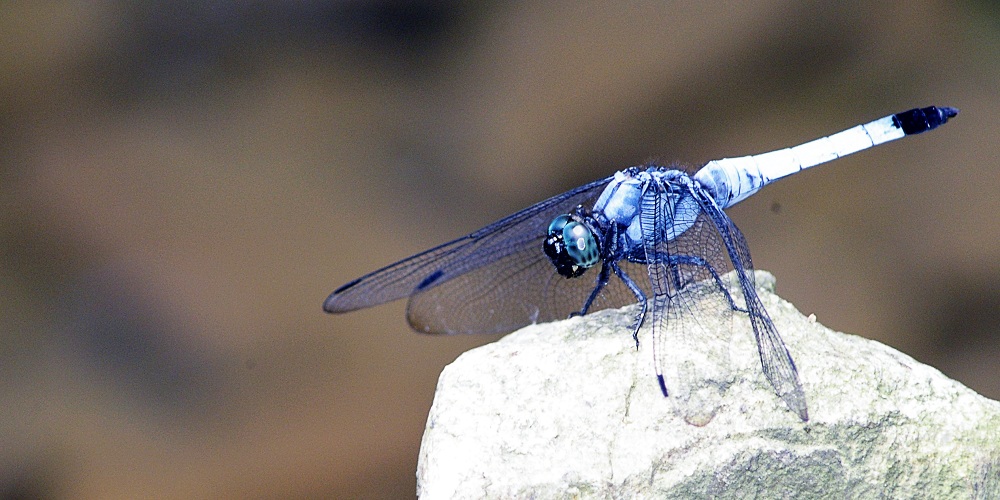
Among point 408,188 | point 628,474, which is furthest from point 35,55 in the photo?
point 628,474

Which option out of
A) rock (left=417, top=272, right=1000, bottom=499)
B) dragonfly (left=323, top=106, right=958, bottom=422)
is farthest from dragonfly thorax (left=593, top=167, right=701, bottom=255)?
rock (left=417, top=272, right=1000, bottom=499)

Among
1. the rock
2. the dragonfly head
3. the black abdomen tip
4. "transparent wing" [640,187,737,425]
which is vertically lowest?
the rock

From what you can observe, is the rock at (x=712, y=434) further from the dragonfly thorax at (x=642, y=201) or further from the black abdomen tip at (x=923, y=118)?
the black abdomen tip at (x=923, y=118)

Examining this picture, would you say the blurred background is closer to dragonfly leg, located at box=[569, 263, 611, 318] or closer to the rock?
dragonfly leg, located at box=[569, 263, 611, 318]

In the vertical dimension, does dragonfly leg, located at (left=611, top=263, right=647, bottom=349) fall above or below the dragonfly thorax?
below

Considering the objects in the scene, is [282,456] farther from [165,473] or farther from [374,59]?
[374,59]

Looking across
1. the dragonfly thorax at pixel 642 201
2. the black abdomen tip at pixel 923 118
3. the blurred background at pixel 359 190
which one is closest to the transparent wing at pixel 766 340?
the dragonfly thorax at pixel 642 201
